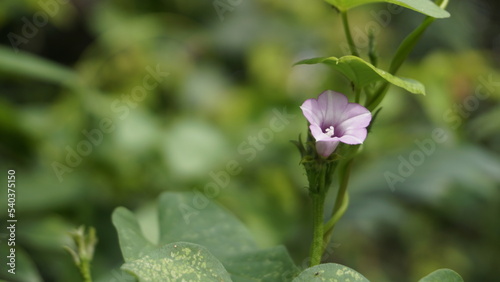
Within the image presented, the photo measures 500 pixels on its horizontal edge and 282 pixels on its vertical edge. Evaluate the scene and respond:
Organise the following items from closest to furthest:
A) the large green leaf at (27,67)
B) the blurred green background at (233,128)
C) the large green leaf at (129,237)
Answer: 1. the large green leaf at (129,237)
2. the large green leaf at (27,67)
3. the blurred green background at (233,128)

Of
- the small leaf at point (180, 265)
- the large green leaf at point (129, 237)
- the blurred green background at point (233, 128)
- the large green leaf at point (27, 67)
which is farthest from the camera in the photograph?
the blurred green background at point (233, 128)

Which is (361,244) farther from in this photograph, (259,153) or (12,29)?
(12,29)

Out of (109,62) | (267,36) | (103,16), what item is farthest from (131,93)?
(267,36)

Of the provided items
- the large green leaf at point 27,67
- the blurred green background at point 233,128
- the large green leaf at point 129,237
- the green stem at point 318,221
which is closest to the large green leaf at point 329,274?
the green stem at point 318,221

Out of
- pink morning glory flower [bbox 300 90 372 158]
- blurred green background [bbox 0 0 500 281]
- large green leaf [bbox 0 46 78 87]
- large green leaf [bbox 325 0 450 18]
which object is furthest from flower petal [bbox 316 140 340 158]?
large green leaf [bbox 0 46 78 87]

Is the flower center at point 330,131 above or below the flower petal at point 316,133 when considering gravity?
below

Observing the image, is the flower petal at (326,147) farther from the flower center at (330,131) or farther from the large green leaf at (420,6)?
the large green leaf at (420,6)
